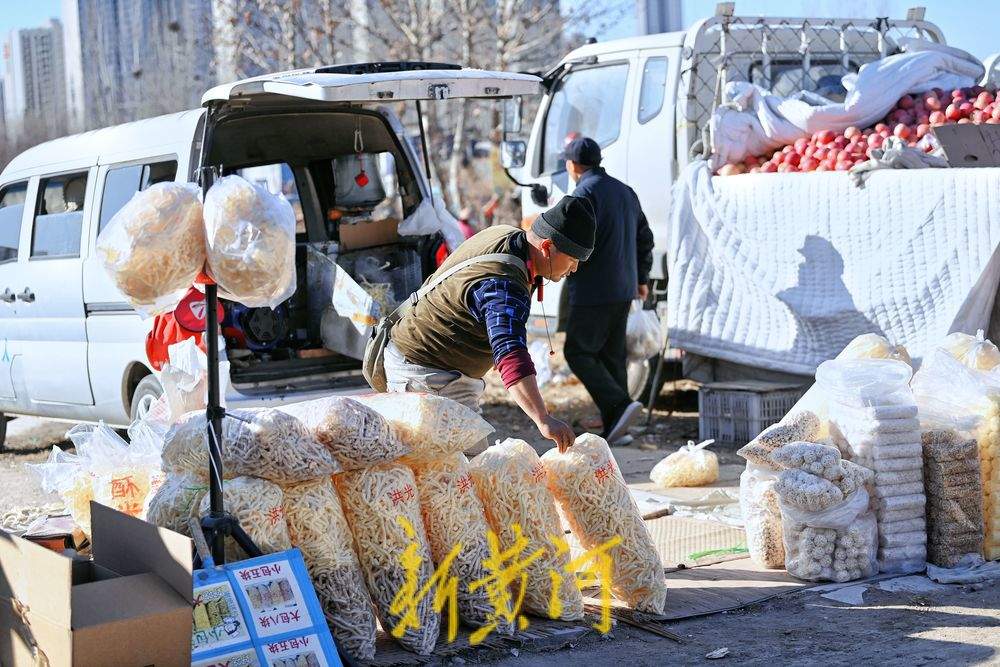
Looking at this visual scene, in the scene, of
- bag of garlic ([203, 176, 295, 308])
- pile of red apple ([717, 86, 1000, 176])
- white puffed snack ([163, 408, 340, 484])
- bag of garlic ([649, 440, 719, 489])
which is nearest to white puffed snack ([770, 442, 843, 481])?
bag of garlic ([649, 440, 719, 489])

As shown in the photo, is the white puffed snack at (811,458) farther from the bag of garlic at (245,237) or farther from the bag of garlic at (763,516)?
the bag of garlic at (245,237)

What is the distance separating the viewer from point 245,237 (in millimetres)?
4094

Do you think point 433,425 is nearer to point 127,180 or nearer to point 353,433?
point 353,433

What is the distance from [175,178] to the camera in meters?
7.08

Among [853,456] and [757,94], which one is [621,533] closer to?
[853,456]

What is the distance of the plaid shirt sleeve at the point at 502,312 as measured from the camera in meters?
4.58

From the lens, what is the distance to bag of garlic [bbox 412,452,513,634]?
4555 millimetres

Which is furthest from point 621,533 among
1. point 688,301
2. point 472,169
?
point 472,169

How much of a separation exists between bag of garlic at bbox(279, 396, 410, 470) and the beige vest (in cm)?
72

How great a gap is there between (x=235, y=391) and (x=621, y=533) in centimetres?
300

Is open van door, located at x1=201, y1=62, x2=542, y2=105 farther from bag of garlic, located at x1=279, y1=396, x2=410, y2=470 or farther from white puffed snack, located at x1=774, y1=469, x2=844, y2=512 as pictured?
white puffed snack, located at x1=774, y1=469, x2=844, y2=512

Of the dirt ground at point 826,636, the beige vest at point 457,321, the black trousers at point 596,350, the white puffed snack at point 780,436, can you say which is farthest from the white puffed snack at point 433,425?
the black trousers at point 596,350

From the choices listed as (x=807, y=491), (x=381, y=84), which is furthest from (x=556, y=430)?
(x=381, y=84)

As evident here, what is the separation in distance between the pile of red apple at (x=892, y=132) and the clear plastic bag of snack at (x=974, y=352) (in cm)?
231
